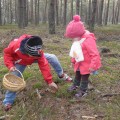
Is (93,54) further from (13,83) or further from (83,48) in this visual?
(13,83)

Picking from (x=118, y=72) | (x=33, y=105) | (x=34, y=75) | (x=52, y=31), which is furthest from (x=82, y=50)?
(x=52, y=31)

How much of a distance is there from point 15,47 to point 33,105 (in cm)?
105

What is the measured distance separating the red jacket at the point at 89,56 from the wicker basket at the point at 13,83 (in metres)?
1.13

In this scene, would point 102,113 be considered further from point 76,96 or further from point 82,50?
point 82,50

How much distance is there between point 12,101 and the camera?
17.3 ft

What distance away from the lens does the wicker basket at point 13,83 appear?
4.68m

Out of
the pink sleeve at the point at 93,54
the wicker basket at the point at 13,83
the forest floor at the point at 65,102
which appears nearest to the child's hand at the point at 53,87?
the forest floor at the point at 65,102

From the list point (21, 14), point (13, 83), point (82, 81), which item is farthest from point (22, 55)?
point (21, 14)

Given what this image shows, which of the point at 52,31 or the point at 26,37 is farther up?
the point at 26,37

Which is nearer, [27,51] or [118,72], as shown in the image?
[27,51]

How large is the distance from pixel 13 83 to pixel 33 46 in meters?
0.71

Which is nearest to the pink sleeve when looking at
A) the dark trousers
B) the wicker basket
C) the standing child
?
the standing child

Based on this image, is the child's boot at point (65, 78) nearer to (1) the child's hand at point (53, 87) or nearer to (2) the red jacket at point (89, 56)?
(1) the child's hand at point (53, 87)

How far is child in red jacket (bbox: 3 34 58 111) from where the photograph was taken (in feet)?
16.2
